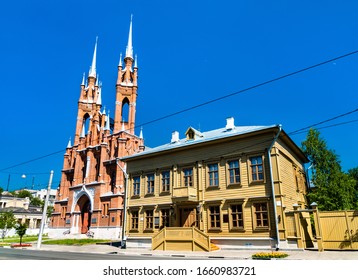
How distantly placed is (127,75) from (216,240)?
144 ft

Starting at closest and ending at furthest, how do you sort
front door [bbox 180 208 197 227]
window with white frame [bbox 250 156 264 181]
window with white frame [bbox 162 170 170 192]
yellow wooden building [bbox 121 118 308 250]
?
yellow wooden building [bbox 121 118 308 250] → window with white frame [bbox 250 156 264 181] → front door [bbox 180 208 197 227] → window with white frame [bbox 162 170 170 192]

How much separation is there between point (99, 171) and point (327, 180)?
3527 centimetres

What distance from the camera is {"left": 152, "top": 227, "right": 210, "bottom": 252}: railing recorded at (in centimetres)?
2062

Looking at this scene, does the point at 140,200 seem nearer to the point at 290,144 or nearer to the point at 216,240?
the point at 216,240

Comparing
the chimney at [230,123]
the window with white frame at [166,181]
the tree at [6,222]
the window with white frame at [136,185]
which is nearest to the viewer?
the chimney at [230,123]

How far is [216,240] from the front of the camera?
21.9 meters

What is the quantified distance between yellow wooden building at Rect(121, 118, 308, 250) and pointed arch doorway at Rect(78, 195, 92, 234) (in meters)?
24.9

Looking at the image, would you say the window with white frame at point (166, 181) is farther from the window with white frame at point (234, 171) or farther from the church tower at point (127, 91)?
the church tower at point (127, 91)

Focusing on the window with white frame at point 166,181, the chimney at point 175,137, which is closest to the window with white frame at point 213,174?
the window with white frame at point 166,181

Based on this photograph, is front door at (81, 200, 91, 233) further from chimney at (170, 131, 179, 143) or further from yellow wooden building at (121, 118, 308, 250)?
chimney at (170, 131, 179, 143)

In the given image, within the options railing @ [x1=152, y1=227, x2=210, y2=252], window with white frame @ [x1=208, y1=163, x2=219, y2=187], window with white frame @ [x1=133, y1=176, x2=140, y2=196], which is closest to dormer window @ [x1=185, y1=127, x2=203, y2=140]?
window with white frame @ [x1=208, y1=163, x2=219, y2=187]

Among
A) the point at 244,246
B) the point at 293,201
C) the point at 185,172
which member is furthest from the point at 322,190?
the point at 185,172

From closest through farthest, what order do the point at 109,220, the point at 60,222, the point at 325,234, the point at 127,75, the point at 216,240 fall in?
the point at 325,234, the point at 216,240, the point at 109,220, the point at 60,222, the point at 127,75

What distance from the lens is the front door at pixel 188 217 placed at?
23875 mm
